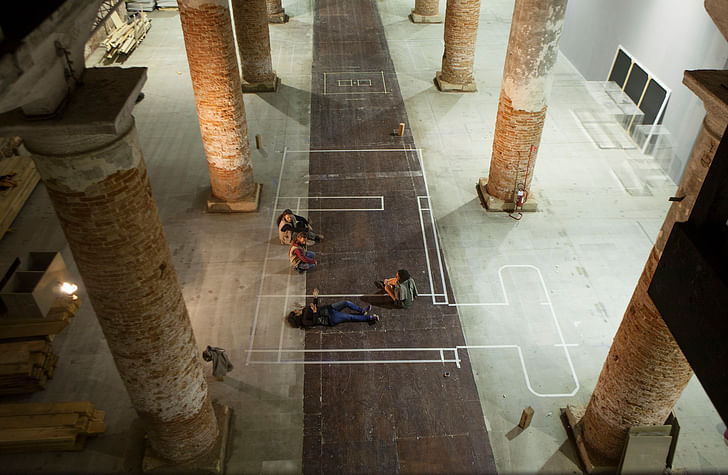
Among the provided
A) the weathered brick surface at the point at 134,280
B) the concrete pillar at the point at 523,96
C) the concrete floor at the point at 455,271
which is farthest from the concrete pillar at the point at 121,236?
the concrete pillar at the point at 523,96

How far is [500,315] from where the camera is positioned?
9703 mm

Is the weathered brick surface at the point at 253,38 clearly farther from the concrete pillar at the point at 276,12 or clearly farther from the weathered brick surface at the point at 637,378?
the weathered brick surface at the point at 637,378

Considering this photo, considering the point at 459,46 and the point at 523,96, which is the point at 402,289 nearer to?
the point at 523,96

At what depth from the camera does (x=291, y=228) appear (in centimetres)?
1072

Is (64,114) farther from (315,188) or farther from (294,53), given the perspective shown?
(294,53)

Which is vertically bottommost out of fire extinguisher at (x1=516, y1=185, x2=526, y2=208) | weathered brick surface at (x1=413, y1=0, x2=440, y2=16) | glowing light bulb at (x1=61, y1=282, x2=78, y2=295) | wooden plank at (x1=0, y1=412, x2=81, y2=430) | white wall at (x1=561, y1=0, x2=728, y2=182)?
wooden plank at (x1=0, y1=412, x2=81, y2=430)

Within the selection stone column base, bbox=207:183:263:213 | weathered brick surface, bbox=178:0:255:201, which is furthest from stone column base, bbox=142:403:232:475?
weathered brick surface, bbox=178:0:255:201

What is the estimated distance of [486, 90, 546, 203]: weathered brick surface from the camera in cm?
1093

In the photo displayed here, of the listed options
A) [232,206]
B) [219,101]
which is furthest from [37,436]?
[219,101]

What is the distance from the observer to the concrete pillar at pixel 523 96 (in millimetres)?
9625

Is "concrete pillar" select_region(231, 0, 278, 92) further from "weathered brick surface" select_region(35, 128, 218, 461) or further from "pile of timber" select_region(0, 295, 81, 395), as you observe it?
"weathered brick surface" select_region(35, 128, 218, 461)

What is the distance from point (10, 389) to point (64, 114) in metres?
5.99

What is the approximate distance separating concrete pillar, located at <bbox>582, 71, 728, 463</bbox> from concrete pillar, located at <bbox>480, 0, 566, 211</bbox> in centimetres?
522

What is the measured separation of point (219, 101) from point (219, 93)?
17cm
